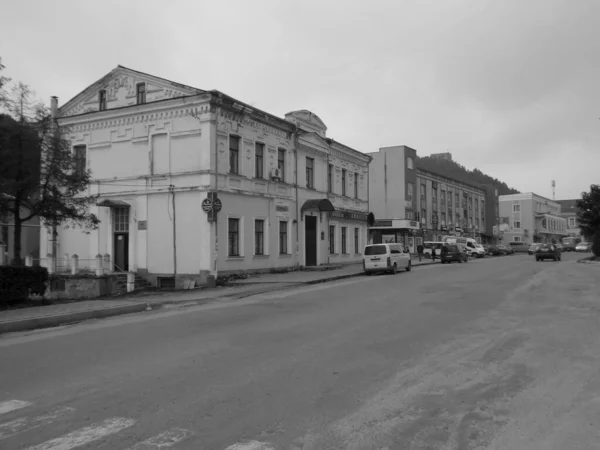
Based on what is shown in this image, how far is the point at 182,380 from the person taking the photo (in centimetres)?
662

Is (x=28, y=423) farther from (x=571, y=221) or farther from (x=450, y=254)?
(x=571, y=221)

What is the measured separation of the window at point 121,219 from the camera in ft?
83.2

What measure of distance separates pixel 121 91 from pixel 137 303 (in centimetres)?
1461

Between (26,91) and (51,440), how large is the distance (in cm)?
1363

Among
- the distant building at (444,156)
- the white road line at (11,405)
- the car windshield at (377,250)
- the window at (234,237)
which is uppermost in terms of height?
the distant building at (444,156)

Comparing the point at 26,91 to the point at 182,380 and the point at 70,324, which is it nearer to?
the point at 70,324

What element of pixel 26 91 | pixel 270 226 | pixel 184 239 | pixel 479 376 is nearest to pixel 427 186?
pixel 270 226

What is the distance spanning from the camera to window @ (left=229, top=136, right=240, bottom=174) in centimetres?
2473

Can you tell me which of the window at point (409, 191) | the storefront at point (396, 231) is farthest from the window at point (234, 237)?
the window at point (409, 191)

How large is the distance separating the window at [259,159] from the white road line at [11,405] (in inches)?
833

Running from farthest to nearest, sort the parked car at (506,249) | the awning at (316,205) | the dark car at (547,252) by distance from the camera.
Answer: the parked car at (506,249), the dark car at (547,252), the awning at (316,205)

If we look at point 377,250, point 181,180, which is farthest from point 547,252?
point 181,180

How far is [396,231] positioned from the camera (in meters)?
55.6

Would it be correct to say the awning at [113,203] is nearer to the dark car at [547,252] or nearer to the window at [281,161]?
the window at [281,161]
